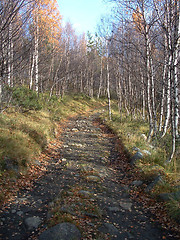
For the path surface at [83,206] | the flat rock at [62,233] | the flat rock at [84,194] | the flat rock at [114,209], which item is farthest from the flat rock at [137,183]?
the flat rock at [62,233]

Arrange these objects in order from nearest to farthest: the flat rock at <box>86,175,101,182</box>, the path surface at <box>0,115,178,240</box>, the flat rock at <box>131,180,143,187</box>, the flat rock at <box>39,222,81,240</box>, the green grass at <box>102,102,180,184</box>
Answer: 1. the flat rock at <box>39,222,81,240</box>
2. the path surface at <box>0,115,178,240</box>
3. the flat rock at <box>131,180,143,187</box>
4. the flat rock at <box>86,175,101,182</box>
5. the green grass at <box>102,102,180,184</box>

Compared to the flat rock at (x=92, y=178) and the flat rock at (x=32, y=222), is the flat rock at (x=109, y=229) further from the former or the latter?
the flat rock at (x=92, y=178)

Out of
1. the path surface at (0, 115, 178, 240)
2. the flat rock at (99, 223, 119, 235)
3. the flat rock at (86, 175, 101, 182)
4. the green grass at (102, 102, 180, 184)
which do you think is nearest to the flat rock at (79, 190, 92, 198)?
the path surface at (0, 115, 178, 240)

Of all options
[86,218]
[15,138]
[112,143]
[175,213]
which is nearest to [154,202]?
[175,213]

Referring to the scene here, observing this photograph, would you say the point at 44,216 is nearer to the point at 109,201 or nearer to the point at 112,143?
the point at 109,201

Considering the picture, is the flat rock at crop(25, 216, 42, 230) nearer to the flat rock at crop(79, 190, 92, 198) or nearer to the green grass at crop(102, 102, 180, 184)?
the flat rock at crop(79, 190, 92, 198)

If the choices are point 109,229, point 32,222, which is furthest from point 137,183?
point 32,222

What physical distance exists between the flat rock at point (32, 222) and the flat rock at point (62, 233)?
0.38m

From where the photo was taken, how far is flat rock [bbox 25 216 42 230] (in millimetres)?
3375

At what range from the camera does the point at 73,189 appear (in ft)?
15.5

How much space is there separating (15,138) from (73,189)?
3.00 m

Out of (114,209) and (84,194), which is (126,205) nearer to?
(114,209)

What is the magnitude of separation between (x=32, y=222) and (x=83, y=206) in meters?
1.09

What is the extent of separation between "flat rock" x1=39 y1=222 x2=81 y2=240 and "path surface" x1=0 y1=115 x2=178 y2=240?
0.39ft
